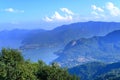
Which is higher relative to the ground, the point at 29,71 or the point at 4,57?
the point at 4,57

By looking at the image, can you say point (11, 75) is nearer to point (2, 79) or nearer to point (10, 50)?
point (2, 79)

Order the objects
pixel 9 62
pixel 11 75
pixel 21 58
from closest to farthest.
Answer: pixel 11 75 < pixel 9 62 < pixel 21 58

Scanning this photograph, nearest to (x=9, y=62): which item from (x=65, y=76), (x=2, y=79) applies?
(x=2, y=79)

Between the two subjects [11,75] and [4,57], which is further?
[4,57]

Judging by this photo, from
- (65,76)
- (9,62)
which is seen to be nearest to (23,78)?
(9,62)

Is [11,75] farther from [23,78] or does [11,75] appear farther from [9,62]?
[9,62]

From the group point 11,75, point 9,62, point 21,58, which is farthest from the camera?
point 21,58

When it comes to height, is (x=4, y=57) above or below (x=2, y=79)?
above
